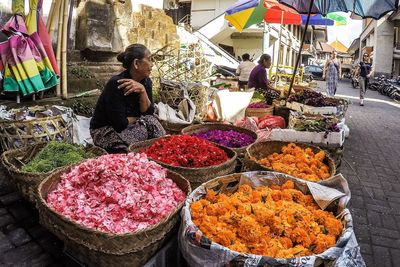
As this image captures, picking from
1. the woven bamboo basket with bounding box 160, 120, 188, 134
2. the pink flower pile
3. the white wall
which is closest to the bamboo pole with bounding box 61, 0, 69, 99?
the woven bamboo basket with bounding box 160, 120, 188, 134

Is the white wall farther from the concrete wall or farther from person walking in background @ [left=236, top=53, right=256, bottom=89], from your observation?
the concrete wall

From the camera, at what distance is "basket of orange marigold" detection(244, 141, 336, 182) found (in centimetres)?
312

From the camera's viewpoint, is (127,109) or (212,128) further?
(212,128)

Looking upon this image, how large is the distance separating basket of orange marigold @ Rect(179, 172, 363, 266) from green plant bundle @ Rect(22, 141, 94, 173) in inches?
53.9

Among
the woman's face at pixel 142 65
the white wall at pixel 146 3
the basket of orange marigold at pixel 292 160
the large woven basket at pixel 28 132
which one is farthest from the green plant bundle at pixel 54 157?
the white wall at pixel 146 3

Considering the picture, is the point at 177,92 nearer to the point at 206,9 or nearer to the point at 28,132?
the point at 28,132

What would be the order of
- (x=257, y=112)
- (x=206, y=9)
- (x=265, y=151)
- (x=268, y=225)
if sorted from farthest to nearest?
1. (x=206, y=9)
2. (x=257, y=112)
3. (x=265, y=151)
4. (x=268, y=225)

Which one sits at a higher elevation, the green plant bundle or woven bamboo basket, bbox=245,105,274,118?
woven bamboo basket, bbox=245,105,274,118

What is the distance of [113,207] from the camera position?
2252mm

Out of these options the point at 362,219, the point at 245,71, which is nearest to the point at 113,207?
the point at 362,219

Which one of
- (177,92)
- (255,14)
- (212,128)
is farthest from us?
(255,14)

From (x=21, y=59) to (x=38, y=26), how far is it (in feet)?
2.10

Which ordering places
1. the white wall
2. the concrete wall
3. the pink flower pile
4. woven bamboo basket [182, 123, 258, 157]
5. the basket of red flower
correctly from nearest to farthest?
the basket of red flower, the pink flower pile, woven bamboo basket [182, 123, 258, 157], the white wall, the concrete wall

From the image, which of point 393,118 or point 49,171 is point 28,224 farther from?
point 393,118
